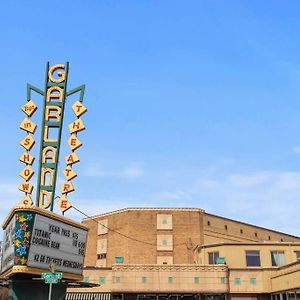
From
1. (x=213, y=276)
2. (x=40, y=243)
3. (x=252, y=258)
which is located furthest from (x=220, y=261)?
(x=40, y=243)

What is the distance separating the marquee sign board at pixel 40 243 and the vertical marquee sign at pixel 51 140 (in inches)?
106

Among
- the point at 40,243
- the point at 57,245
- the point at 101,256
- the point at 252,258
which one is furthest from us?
the point at 101,256

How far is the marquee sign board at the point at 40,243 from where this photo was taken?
89.0 feet

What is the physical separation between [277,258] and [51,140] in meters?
25.5

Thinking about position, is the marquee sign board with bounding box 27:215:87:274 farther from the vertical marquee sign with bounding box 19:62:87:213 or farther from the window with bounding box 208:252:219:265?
the window with bounding box 208:252:219:265

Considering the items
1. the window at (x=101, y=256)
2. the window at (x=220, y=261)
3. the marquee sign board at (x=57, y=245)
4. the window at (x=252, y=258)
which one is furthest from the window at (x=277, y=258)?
the window at (x=101, y=256)

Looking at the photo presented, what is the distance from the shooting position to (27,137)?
34781 mm

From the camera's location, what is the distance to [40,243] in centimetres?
2798

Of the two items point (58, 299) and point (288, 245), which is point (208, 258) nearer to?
point (288, 245)

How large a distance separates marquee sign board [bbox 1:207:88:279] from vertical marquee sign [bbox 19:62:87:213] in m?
2.70

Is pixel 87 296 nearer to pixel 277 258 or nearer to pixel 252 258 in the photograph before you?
pixel 252 258

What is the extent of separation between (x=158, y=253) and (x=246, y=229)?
622 inches

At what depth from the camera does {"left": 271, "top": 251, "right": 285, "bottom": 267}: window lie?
45219 mm

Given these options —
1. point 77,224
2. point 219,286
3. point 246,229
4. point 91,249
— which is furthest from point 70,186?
point 246,229
